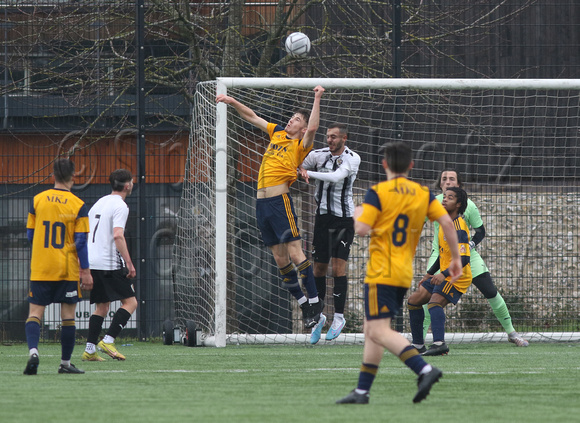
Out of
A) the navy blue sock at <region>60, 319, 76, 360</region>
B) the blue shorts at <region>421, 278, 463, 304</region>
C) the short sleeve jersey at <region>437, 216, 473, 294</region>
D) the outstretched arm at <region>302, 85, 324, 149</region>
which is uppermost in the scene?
the outstretched arm at <region>302, 85, 324, 149</region>

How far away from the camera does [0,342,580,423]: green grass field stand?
5.10m

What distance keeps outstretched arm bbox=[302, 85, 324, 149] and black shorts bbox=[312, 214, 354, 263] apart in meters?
0.91

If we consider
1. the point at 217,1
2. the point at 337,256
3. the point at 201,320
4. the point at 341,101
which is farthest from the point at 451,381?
the point at 217,1

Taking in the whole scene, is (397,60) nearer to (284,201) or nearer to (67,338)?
(284,201)

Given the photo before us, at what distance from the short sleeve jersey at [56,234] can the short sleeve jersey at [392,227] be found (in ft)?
9.26

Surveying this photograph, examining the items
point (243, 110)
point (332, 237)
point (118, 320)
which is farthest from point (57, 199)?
point (332, 237)

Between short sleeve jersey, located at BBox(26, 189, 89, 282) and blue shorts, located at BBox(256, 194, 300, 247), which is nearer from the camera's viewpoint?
short sleeve jersey, located at BBox(26, 189, 89, 282)

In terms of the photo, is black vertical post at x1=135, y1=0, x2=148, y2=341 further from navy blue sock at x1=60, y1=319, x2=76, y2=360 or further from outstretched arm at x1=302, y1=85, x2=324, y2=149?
navy blue sock at x1=60, y1=319, x2=76, y2=360

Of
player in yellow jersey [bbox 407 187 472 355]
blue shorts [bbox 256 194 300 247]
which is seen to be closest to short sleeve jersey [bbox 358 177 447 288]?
player in yellow jersey [bbox 407 187 472 355]

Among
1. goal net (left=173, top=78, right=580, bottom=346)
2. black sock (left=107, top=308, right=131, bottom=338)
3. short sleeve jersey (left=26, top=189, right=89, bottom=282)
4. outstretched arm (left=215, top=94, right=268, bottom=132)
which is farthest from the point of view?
goal net (left=173, top=78, right=580, bottom=346)

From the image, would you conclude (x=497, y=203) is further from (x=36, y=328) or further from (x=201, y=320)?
(x=36, y=328)

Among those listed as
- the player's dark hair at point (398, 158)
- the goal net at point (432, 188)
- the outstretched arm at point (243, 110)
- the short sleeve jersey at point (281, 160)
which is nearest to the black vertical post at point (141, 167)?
the goal net at point (432, 188)

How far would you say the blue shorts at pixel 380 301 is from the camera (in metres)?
5.62

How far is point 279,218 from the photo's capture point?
959cm
